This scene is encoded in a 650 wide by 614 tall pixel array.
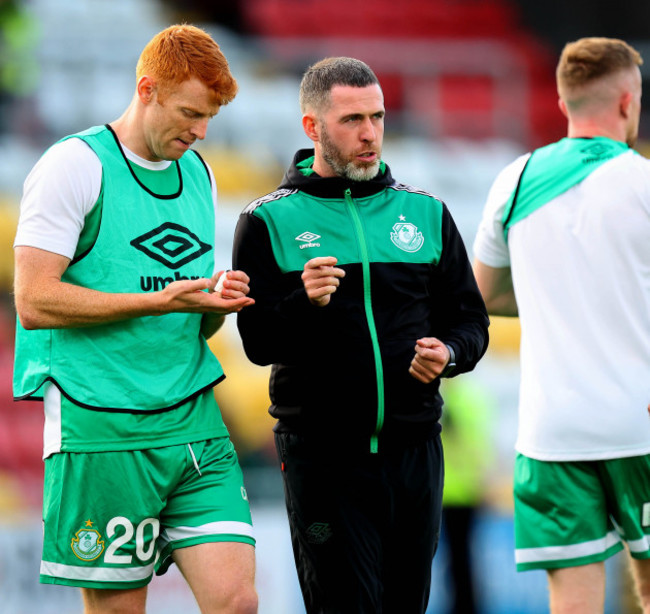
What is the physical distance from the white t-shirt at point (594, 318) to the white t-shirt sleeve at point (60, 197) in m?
1.39

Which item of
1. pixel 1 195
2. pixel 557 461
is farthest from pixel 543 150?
pixel 1 195

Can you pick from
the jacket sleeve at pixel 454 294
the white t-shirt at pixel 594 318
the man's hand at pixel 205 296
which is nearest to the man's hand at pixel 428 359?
the jacket sleeve at pixel 454 294

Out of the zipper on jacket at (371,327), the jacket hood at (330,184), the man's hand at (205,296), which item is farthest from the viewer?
the jacket hood at (330,184)

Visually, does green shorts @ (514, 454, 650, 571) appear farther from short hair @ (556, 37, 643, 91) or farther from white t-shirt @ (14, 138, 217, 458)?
white t-shirt @ (14, 138, 217, 458)

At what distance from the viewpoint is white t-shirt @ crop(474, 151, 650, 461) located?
314 cm

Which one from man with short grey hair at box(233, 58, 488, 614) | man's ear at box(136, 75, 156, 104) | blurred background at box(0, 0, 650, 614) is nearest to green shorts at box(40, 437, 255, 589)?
man with short grey hair at box(233, 58, 488, 614)

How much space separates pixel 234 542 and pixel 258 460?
4.74 m

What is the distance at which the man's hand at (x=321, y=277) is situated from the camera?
2625 mm

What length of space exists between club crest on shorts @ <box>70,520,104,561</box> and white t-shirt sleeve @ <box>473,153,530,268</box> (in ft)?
5.12

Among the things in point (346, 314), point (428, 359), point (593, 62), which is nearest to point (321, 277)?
point (346, 314)

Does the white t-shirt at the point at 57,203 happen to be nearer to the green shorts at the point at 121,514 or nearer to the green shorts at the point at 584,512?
the green shorts at the point at 121,514

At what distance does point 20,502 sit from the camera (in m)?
6.95

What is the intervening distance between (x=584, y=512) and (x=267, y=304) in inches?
45.9

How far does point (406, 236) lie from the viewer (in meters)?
2.95
